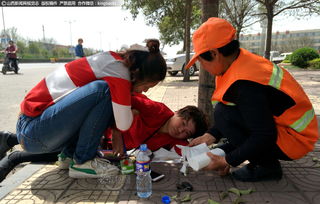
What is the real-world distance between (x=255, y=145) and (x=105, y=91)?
1.12 metres

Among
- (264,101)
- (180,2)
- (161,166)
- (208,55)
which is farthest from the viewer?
(180,2)

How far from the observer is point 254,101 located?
1.65 meters

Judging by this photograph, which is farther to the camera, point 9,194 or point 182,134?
point 182,134

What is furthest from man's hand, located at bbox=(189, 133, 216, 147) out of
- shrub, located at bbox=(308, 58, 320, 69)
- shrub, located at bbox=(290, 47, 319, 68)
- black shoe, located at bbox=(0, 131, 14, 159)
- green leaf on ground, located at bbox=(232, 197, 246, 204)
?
shrub, located at bbox=(290, 47, 319, 68)

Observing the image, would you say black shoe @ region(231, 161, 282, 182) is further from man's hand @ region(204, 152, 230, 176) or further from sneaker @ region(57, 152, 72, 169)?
sneaker @ region(57, 152, 72, 169)

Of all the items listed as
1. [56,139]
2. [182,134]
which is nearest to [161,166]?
[182,134]

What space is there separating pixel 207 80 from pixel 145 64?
133 centimetres

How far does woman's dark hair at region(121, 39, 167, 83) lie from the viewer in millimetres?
1934

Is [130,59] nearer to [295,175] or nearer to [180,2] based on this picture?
[295,175]

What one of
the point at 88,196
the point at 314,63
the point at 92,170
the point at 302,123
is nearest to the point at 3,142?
the point at 92,170

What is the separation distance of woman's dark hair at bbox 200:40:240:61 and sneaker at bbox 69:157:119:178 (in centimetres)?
116

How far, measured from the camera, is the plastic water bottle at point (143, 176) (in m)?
1.89

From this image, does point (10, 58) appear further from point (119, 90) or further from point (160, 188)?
point (160, 188)

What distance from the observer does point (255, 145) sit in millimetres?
1705
